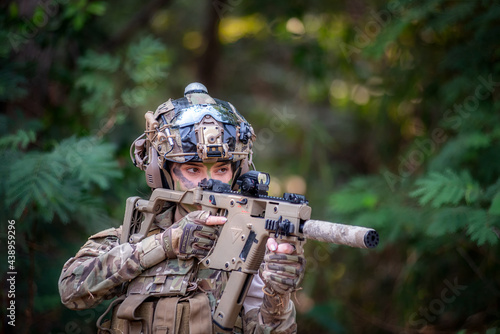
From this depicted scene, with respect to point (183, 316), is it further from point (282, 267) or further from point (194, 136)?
point (194, 136)

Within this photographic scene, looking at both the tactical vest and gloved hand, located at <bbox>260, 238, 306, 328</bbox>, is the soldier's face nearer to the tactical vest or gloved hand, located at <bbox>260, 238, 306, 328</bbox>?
the tactical vest

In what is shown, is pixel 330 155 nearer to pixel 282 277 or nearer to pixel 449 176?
pixel 449 176

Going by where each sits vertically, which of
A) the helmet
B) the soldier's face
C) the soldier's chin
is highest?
the helmet

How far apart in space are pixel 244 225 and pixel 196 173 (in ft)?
2.07

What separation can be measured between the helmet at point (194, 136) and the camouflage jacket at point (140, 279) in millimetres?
536

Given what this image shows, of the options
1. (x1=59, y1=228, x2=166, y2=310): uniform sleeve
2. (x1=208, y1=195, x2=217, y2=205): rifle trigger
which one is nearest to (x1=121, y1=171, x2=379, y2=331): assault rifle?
(x1=208, y1=195, x2=217, y2=205): rifle trigger

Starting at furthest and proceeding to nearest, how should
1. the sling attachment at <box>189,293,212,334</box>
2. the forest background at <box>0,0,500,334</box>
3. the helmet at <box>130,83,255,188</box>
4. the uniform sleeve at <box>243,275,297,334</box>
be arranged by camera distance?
the forest background at <box>0,0,500,334</box>
the helmet at <box>130,83,255,188</box>
the sling attachment at <box>189,293,212,334</box>
the uniform sleeve at <box>243,275,297,334</box>

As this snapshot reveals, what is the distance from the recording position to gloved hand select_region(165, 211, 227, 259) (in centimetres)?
341

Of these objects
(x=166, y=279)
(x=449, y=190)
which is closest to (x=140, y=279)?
(x=166, y=279)

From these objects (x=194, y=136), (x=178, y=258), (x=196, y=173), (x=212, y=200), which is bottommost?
(x=178, y=258)

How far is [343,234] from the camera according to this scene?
2.78 metres

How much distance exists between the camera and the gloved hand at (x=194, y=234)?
3412 mm

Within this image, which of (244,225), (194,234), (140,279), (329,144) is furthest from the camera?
(329,144)

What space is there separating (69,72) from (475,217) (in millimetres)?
5119
